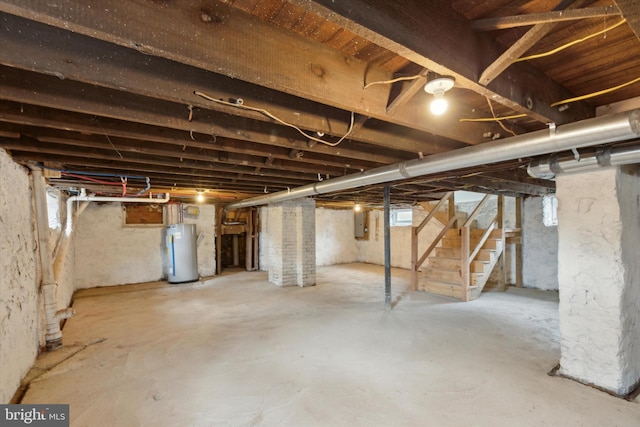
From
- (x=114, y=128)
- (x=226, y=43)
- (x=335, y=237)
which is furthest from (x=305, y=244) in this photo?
(x=226, y=43)

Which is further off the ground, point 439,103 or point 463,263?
point 439,103

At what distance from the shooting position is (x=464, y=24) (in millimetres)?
1117

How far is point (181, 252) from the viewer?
6023 mm

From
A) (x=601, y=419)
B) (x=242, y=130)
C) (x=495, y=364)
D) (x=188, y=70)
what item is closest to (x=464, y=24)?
(x=188, y=70)

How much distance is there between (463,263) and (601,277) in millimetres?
2414

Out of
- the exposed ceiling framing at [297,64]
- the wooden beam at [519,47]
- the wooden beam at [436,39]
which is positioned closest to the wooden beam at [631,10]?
the exposed ceiling framing at [297,64]

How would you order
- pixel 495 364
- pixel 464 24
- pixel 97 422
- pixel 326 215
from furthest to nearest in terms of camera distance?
pixel 326 215 → pixel 495 364 → pixel 97 422 → pixel 464 24

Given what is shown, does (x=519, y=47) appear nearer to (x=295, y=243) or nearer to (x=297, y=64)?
(x=297, y=64)

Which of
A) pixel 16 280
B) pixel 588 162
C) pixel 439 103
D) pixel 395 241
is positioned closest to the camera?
pixel 439 103

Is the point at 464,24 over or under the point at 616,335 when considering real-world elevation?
over

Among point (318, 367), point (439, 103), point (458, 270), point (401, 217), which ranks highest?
point (439, 103)

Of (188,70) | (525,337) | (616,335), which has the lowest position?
(525,337)

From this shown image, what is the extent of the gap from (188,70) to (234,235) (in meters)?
7.22

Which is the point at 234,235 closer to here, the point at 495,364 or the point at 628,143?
the point at 495,364
